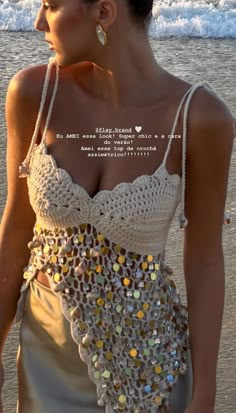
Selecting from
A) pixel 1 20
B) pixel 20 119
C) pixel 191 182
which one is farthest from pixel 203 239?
pixel 1 20

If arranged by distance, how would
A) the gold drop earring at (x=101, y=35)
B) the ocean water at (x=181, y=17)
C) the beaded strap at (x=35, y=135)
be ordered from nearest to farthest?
A: the gold drop earring at (x=101, y=35)
the beaded strap at (x=35, y=135)
the ocean water at (x=181, y=17)

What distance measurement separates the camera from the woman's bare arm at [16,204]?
6.57 feet

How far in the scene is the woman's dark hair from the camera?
1912 millimetres

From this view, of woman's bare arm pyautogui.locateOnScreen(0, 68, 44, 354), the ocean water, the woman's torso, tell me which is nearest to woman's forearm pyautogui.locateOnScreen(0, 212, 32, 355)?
woman's bare arm pyautogui.locateOnScreen(0, 68, 44, 354)

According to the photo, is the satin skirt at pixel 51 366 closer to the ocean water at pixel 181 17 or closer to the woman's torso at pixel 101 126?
the woman's torso at pixel 101 126

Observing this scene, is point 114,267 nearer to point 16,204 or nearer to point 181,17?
point 16,204

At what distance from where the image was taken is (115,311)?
76.4 inches

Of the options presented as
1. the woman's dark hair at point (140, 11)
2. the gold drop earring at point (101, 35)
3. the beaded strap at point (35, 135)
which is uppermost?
the woman's dark hair at point (140, 11)

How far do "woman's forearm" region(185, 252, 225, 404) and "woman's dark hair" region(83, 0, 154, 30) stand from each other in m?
0.48

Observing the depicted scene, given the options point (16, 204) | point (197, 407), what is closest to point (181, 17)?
point (16, 204)

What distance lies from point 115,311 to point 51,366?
17cm

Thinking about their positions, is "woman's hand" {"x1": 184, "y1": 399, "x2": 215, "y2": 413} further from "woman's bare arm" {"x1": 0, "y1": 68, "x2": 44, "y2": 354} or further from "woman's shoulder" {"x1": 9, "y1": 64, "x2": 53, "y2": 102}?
"woman's shoulder" {"x1": 9, "y1": 64, "x2": 53, "y2": 102}

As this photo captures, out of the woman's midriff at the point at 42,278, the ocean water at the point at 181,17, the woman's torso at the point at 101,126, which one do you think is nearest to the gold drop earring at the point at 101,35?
the woman's torso at the point at 101,126

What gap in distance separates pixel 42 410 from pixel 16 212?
0.40 meters
